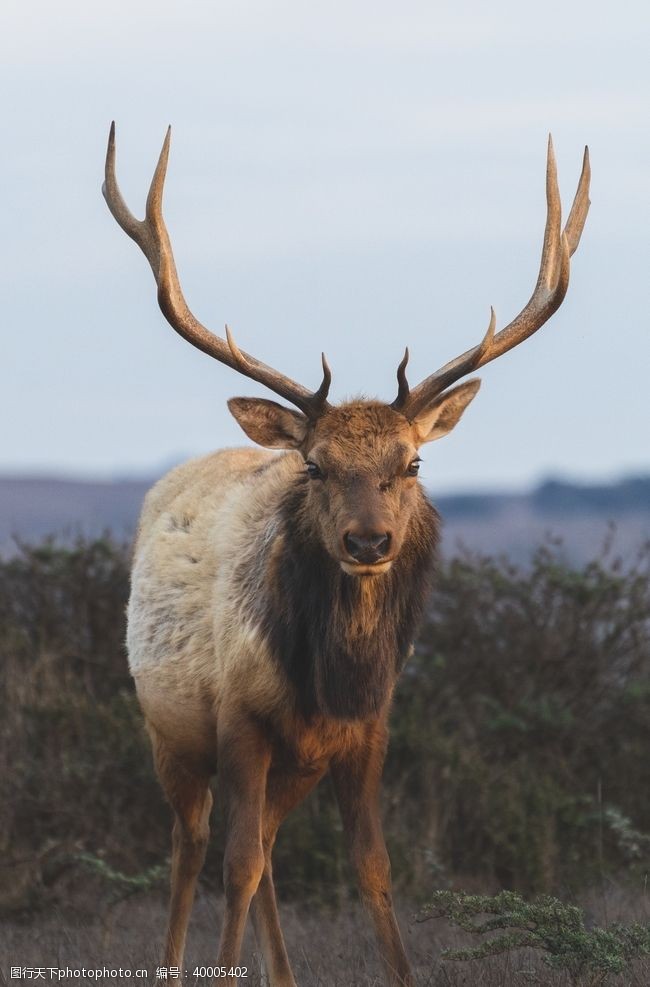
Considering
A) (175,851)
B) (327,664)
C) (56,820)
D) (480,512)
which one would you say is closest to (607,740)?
(56,820)

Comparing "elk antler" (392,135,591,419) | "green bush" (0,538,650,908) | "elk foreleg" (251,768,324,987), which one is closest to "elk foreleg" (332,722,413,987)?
"elk foreleg" (251,768,324,987)

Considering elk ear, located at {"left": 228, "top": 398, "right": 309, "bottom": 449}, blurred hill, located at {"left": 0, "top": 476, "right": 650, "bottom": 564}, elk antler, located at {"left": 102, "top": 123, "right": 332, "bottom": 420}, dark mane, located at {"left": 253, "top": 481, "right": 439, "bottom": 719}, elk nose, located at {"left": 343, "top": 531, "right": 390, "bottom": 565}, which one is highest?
elk antler, located at {"left": 102, "top": 123, "right": 332, "bottom": 420}

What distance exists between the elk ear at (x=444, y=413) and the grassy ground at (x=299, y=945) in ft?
6.91

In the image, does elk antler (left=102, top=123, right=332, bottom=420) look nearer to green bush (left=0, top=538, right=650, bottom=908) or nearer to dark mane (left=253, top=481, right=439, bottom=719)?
dark mane (left=253, top=481, right=439, bottom=719)

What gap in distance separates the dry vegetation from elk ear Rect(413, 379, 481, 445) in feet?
7.03

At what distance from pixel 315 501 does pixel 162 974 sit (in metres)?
2.02

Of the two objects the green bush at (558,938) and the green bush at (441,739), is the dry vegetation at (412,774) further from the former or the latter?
the green bush at (558,938)

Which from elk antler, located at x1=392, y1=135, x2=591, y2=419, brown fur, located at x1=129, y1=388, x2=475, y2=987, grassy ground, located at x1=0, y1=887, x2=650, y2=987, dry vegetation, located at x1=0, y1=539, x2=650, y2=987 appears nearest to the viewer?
brown fur, located at x1=129, y1=388, x2=475, y2=987

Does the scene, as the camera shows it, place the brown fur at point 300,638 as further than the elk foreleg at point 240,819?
No

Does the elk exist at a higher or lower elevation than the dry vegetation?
higher

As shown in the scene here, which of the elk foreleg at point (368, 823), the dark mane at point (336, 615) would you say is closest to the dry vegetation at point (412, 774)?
the elk foreleg at point (368, 823)

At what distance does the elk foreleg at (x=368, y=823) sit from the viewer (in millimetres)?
6816

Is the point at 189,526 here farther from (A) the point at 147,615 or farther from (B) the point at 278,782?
(B) the point at 278,782

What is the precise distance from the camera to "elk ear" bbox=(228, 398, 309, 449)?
22.6 ft
